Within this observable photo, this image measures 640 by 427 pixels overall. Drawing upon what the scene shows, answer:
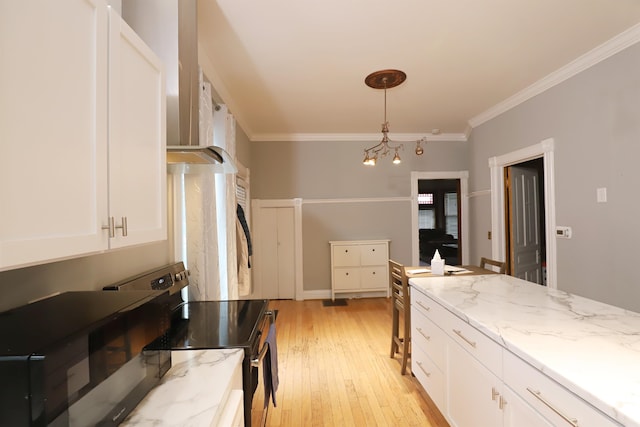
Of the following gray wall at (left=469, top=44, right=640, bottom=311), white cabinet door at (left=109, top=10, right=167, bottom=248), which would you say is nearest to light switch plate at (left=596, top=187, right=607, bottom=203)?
gray wall at (left=469, top=44, right=640, bottom=311)

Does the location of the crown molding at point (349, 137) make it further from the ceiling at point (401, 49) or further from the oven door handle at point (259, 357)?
the oven door handle at point (259, 357)

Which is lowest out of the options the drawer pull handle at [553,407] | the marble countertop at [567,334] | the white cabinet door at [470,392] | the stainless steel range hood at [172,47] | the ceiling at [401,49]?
the white cabinet door at [470,392]

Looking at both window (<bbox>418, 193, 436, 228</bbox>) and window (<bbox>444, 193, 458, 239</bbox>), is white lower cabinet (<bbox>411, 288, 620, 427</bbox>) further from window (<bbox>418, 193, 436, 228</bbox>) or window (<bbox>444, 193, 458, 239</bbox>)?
window (<bbox>444, 193, 458, 239</bbox>)

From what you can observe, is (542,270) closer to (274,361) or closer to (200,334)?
(274,361)

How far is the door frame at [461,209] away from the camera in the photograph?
16.1 feet

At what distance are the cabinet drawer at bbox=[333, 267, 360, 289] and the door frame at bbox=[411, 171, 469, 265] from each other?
1.01m

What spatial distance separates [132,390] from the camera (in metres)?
0.88

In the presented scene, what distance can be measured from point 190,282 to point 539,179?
4.80 meters

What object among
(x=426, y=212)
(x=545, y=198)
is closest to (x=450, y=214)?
(x=426, y=212)

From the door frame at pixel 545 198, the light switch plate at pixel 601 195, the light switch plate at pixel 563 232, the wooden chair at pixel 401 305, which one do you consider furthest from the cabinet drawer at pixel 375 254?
the light switch plate at pixel 601 195

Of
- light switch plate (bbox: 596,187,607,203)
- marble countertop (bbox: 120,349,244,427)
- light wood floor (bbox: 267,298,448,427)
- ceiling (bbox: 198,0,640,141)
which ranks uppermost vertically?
ceiling (bbox: 198,0,640,141)

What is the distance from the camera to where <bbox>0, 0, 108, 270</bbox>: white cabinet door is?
594 millimetres

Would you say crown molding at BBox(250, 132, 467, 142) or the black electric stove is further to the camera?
crown molding at BBox(250, 132, 467, 142)

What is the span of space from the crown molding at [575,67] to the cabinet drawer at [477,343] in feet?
8.43
